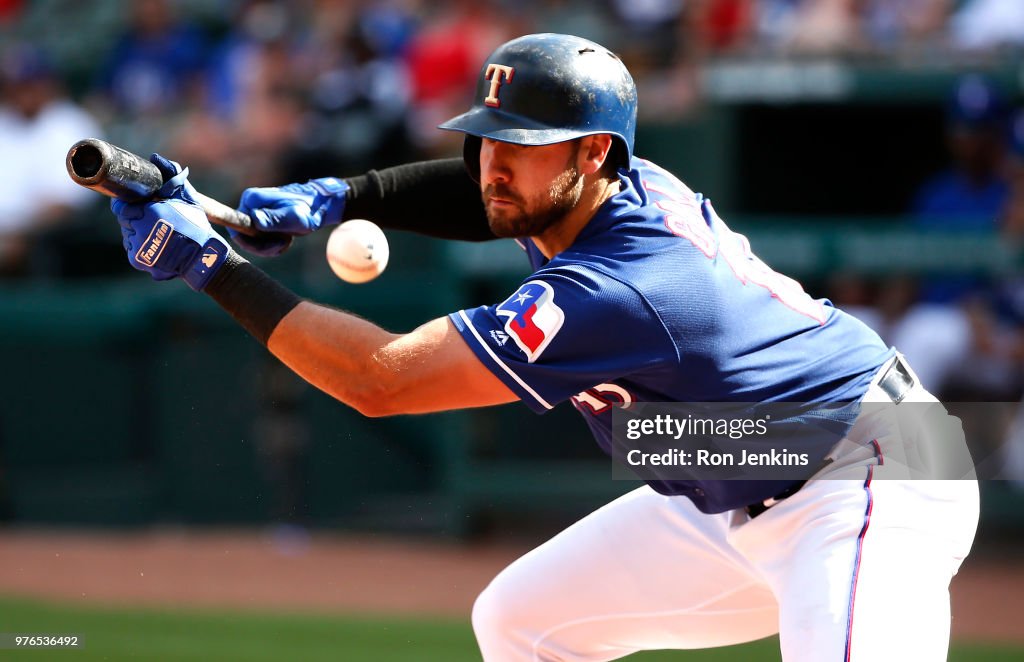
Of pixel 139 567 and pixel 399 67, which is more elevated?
pixel 399 67

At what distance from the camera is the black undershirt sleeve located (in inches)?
153

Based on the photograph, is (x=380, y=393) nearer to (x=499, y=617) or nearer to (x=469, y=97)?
(x=499, y=617)

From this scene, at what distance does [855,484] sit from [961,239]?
414 centimetres

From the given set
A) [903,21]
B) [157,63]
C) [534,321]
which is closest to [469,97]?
[903,21]

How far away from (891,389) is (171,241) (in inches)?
68.0

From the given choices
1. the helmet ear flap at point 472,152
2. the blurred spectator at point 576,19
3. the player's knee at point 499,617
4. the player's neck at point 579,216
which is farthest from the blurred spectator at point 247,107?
the player's neck at point 579,216

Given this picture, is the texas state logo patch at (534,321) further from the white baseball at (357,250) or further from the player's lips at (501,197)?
the white baseball at (357,250)

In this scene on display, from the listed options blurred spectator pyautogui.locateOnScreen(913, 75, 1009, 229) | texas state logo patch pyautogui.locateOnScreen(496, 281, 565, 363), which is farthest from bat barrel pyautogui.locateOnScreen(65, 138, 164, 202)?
blurred spectator pyautogui.locateOnScreen(913, 75, 1009, 229)

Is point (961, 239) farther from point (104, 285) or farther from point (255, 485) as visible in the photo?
point (104, 285)

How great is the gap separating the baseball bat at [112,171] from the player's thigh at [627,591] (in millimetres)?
1376

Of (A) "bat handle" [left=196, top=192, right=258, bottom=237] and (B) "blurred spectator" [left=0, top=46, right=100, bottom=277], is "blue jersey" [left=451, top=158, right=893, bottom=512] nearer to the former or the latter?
(A) "bat handle" [left=196, top=192, right=258, bottom=237]

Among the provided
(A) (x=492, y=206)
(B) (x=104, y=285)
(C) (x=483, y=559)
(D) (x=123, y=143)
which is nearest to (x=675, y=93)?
(C) (x=483, y=559)

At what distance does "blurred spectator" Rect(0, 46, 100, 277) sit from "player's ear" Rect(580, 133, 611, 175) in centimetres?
635

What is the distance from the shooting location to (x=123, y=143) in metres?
10.3
